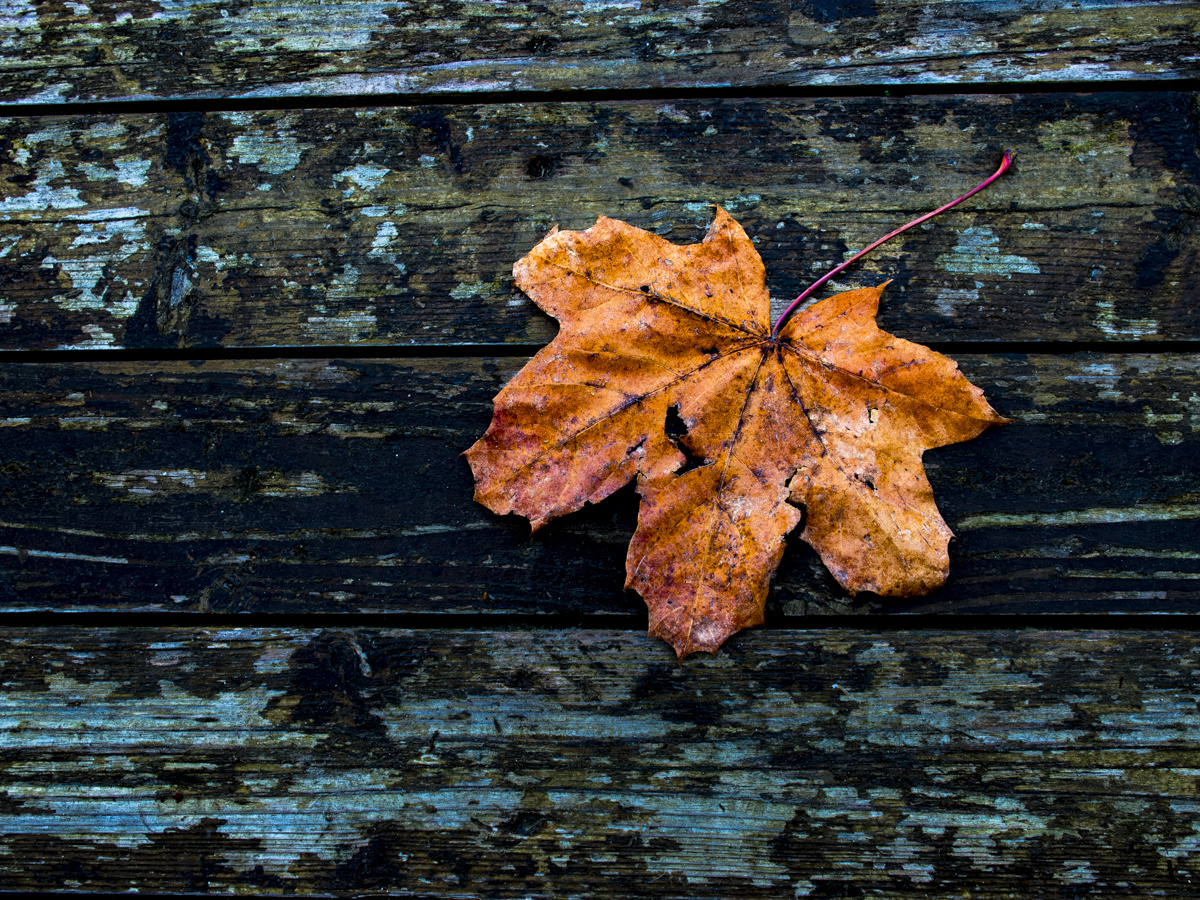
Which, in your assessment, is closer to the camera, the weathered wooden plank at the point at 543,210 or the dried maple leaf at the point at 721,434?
the dried maple leaf at the point at 721,434

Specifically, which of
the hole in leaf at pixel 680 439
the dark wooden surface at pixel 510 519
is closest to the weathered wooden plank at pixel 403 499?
the dark wooden surface at pixel 510 519

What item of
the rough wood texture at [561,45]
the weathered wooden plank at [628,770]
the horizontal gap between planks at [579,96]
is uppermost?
the rough wood texture at [561,45]

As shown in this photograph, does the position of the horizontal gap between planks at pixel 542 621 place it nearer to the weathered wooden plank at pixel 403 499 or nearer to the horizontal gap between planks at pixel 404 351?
the weathered wooden plank at pixel 403 499

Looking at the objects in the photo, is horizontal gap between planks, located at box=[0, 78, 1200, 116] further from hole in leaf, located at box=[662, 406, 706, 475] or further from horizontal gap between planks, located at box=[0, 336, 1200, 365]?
hole in leaf, located at box=[662, 406, 706, 475]

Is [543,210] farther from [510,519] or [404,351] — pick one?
[510,519]

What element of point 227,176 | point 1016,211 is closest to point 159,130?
point 227,176

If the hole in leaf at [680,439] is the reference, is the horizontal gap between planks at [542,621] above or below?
below
